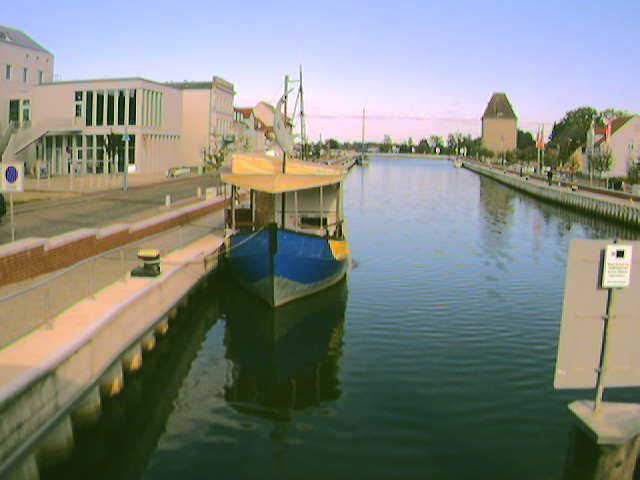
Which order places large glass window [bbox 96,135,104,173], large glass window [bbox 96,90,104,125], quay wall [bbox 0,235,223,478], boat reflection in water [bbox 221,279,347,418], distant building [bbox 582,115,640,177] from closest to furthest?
1. quay wall [bbox 0,235,223,478]
2. boat reflection in water [bbox 221,279,347,418]
3. large glass window [bbox 96,135,104,173]
4. large glass window [bbox 96,90,104,125]
5. distant building [bbox 582,115,640,177]

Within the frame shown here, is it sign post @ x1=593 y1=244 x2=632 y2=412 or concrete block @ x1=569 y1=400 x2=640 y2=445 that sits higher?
sign post @ x1=593 y1=244 x2=632 y2=412

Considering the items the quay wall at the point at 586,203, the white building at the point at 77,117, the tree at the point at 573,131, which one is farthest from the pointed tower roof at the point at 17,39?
the tree at the point at 573,131

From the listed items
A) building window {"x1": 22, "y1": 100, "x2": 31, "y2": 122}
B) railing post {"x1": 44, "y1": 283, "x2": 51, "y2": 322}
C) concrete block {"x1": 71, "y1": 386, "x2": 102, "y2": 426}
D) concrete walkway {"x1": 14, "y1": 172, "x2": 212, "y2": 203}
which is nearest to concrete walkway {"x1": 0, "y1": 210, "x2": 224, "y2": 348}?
railing post {"x1": 44, "y1": 283, "x2": 51, "y2": 322}


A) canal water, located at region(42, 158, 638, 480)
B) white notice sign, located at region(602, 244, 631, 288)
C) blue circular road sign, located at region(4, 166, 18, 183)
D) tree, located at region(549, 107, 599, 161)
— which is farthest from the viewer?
tree, located at region(549, 107, 599, 161)

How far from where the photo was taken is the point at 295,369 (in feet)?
53.3

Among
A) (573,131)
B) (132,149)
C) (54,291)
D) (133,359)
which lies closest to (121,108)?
(132,149)

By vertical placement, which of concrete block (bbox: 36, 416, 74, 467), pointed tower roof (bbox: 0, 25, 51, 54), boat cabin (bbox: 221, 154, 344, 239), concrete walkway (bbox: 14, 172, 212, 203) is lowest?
concrete block (bbox: 36, 416, 74, 467)

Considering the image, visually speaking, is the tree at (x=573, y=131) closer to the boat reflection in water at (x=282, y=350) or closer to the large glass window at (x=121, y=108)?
the large glass window at (x=121, y=108)

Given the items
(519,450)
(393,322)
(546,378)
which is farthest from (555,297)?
(519,450)

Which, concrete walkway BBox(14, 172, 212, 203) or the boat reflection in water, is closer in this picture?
the boat reflection in water

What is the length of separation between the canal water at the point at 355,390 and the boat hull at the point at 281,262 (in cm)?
62

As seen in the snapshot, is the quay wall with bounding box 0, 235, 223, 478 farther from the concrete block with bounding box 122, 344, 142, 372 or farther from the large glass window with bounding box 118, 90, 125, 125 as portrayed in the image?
the large glass window with bounding box 118, 90, 125, 125

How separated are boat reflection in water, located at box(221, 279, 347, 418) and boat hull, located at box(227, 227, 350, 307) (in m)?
0.56

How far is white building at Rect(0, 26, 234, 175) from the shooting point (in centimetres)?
7312
